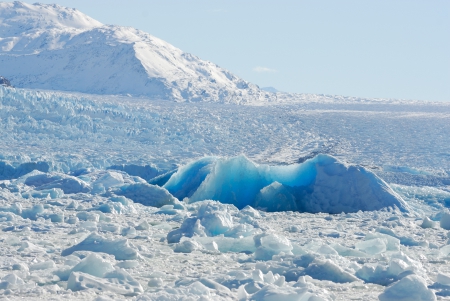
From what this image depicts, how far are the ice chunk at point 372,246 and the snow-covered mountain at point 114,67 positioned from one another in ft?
94.3

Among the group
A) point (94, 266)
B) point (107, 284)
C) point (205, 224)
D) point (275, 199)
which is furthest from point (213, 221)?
point (275, 199)

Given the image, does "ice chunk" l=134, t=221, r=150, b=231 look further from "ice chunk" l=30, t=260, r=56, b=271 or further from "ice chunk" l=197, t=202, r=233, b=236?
→ "ice chunk" l=30, t=260, r=56, b=271

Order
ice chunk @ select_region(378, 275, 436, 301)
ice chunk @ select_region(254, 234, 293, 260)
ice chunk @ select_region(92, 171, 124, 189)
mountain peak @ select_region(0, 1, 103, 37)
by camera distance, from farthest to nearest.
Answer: mountain peak @ select_region(0, 1, 103, 37)
ice chunk @ select_region(92, 171, 124, 189)
ice chunk @ select_region(254, 234, 293, 260)
ice chunk @ select_region(378, 275, 436, 301)

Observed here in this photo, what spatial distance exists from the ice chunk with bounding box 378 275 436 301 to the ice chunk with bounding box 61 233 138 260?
1829mm

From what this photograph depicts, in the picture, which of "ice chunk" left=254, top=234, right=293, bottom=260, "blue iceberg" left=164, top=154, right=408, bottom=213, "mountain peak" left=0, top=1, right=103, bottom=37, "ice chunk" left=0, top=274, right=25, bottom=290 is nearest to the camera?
"ice chunk" left=0, top=274, right=25, bottom=290

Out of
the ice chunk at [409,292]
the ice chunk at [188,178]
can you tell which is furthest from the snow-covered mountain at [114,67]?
the ice chunk at [409,292]

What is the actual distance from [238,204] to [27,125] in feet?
34.0

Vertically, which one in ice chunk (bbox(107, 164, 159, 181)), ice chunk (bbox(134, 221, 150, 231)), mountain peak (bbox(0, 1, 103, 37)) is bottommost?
ice chunk (bbox(107, 164, 159, 181))

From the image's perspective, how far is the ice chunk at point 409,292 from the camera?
3.43 meters

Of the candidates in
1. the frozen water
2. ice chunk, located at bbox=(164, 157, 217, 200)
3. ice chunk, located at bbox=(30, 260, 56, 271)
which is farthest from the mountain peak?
ice chunk, located at bbox=(30, 260, 56, 271)

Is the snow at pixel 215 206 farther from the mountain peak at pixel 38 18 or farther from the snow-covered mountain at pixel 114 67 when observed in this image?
the mountain peak at pixel 38 18

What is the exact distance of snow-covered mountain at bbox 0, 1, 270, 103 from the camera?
3491 cm

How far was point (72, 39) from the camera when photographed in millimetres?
41750

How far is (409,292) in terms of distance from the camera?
3.45 metres
